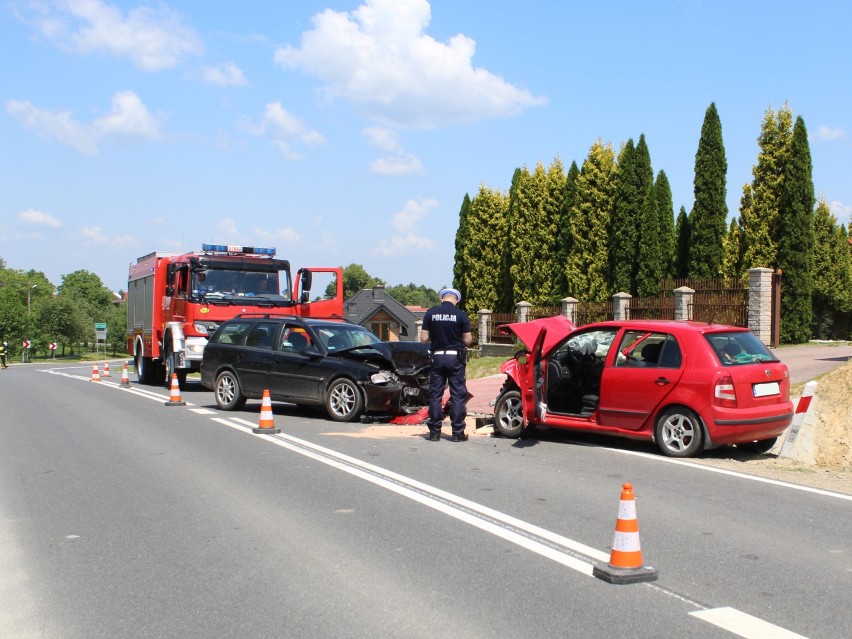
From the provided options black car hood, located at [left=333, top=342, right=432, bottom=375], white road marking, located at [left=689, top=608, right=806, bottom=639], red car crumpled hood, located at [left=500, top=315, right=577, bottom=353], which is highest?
red car crumpled hood, located at [left=500, top=315, right=577, bottom=353]

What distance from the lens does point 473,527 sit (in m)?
6.41

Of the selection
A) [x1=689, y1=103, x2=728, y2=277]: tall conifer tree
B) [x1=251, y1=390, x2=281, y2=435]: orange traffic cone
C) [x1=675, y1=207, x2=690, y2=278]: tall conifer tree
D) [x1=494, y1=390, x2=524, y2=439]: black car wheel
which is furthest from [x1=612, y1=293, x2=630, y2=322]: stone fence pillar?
[x1=251, y1=390, x2=281, y2=435]: orange traffic cone

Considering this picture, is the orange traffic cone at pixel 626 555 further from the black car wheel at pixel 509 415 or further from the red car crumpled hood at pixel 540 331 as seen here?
the black car wheel at pixel 509 415

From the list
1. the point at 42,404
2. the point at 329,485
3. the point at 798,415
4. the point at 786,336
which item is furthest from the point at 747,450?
the point at 786,336

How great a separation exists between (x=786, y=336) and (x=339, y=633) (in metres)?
22.8

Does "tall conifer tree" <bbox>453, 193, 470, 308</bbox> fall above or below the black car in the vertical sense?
above

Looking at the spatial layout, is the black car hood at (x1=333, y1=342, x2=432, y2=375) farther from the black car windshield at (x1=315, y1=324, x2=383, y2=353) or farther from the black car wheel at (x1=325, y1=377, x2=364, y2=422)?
the black car wheel at (x1=325, y1=377, x2=364, y2=422)

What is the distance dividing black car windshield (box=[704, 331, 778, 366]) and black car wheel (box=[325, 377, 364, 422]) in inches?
214

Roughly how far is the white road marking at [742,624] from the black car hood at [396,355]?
8860 mm

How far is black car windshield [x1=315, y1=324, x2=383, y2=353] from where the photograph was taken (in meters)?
13.8

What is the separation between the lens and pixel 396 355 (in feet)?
44.7

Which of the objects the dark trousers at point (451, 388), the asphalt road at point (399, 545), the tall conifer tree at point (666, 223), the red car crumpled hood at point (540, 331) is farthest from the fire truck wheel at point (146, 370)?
the tall conifer tree at point (666, 223)

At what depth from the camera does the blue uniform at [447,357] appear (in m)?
11.0

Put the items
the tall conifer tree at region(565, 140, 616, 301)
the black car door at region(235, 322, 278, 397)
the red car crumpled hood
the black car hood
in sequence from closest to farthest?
1. the red car crumpled hood
2. the black car hood
3. the black car door at region(235, 322, 278, 397)
4. the tall conifer tree at region(565, 140, 616, 301)
